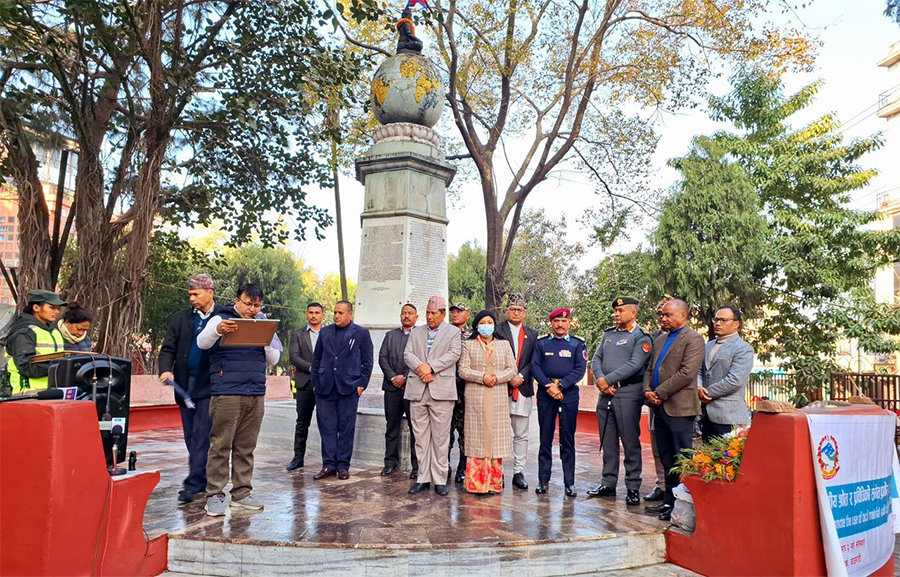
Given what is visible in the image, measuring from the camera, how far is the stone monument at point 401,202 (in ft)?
26.0

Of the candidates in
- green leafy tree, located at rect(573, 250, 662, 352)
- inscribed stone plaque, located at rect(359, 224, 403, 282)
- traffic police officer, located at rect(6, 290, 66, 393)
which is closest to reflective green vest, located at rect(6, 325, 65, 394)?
traffic police officer, located at rect(6, 290, 66, 393)

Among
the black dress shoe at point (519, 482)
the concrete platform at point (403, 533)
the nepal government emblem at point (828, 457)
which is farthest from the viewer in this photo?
the black dress shoe at point (519, 482)

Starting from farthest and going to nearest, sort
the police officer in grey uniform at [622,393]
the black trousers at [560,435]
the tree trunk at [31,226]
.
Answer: the tree trunk at [31,226], the black trousers at [560,435], the police officer in grey uniform at [622,393]

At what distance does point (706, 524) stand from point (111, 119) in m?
11.4

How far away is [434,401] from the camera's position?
18.0 feet

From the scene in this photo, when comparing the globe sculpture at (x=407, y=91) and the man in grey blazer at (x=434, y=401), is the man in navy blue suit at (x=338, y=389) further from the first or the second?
the globe sculpture at (x=407, y=91)

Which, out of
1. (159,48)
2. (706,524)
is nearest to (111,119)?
(159,48)

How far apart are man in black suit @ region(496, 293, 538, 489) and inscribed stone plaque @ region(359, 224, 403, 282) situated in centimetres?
226

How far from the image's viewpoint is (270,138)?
12.3 m

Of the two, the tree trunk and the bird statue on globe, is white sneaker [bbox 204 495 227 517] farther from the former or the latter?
the tree trunk

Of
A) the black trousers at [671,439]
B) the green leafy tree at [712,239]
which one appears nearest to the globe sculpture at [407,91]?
the black trousers at [671,439]

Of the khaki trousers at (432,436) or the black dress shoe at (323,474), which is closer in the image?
the khaki trousers at (432,436)

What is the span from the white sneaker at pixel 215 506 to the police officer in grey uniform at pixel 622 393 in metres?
3.00

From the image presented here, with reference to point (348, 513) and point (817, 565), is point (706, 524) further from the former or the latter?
point (348, 513)
